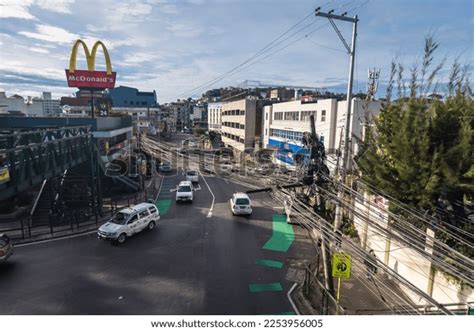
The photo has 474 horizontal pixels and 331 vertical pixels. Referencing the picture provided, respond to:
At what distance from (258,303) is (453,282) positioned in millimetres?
6095

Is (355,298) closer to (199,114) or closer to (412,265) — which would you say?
(412,265)

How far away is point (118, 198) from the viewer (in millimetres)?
23875

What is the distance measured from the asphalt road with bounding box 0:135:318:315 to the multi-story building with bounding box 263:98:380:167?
8.07 metres

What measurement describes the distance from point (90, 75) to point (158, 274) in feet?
88.0

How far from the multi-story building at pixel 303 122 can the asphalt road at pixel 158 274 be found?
26.5 ft

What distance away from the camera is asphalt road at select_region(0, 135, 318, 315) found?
9.56 meters

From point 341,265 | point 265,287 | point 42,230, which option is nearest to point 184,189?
point 42,230

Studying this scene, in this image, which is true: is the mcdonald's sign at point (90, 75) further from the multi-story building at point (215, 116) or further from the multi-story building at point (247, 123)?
the multi-story building at point (215, 116)

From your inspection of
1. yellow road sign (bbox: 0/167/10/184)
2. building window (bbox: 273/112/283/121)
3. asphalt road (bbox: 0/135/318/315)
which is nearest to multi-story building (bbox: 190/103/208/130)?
building window (bbox: 273/112/283/121)

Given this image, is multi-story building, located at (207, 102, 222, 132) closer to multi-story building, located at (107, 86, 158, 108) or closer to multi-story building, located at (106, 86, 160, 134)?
multi-story building, located at (106, 86, 160, 134)

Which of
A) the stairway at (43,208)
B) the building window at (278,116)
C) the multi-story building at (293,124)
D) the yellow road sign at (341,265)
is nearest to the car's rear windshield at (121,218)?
the stairway at (43,208)
